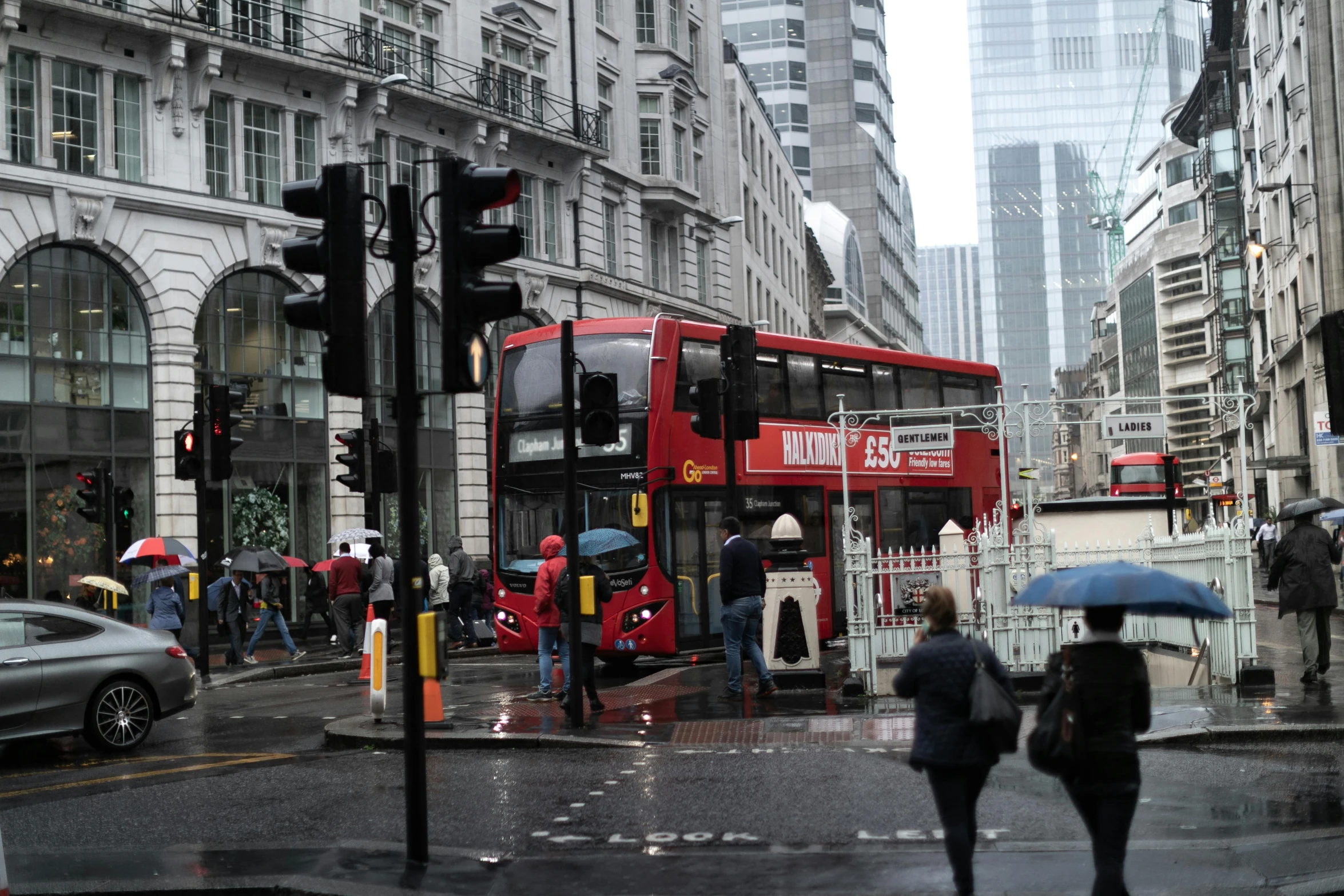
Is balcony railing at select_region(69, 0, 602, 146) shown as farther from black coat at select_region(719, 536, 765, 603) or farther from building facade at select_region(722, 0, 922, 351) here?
building facade at select_region(722, 0, 922, 351)

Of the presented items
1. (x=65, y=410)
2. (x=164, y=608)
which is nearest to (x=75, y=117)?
(x=65, y=410)

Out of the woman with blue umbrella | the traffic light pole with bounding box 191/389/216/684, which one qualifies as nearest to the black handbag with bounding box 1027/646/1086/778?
the woman with blue umbrella

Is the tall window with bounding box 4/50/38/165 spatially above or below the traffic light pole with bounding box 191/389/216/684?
above

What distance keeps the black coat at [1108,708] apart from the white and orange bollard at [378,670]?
9331 mm

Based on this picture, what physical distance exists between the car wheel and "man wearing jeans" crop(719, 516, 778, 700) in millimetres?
5584

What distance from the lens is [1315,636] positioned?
15.6 m

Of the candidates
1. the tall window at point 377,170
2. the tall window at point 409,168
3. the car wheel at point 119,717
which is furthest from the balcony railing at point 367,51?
the car wheel at point 119,717

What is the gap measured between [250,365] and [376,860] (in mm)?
26007

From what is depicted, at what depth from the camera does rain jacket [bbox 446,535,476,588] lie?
2700 cm

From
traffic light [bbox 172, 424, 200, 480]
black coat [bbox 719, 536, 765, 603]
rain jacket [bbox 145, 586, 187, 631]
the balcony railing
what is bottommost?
rain jacket [bbox 145, 586, 187, 631]

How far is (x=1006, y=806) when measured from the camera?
9.55 m

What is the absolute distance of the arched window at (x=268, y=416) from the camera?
32125mm

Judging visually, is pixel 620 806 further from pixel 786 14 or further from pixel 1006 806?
pixel 786 14

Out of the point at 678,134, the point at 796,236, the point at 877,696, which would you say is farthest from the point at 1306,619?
the point at 796,236
